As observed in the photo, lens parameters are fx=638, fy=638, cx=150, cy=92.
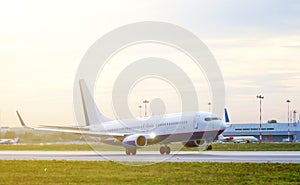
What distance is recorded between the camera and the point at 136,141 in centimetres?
5512

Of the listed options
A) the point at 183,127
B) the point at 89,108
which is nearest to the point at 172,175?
the point at 183,127

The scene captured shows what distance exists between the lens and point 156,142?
55.6 metres

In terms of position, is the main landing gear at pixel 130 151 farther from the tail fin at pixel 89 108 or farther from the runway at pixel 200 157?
the tail fin at pixel 89 108

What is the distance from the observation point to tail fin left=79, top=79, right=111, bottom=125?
228 ft

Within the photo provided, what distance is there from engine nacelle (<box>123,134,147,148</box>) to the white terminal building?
11248 cm

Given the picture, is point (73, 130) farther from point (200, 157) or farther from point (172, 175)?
point (172, 175)

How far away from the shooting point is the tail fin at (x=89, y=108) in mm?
69562

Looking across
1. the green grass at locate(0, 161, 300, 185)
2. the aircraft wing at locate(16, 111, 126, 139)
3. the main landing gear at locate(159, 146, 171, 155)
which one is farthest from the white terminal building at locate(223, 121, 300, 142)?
the green grass at locate(0, 161, 300, 185)

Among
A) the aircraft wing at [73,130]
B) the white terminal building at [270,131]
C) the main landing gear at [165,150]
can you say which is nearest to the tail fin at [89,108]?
the aircraft wing at [73,130]

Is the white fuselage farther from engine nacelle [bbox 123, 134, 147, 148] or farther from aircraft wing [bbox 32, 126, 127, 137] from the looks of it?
aircraft wing [bbox 32, 126, 127, 137]

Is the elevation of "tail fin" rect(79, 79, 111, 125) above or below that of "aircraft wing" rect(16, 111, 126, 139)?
above

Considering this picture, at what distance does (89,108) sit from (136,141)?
16.8m

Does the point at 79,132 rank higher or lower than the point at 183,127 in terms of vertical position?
lower

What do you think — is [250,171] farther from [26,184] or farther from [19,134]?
[19,134]
